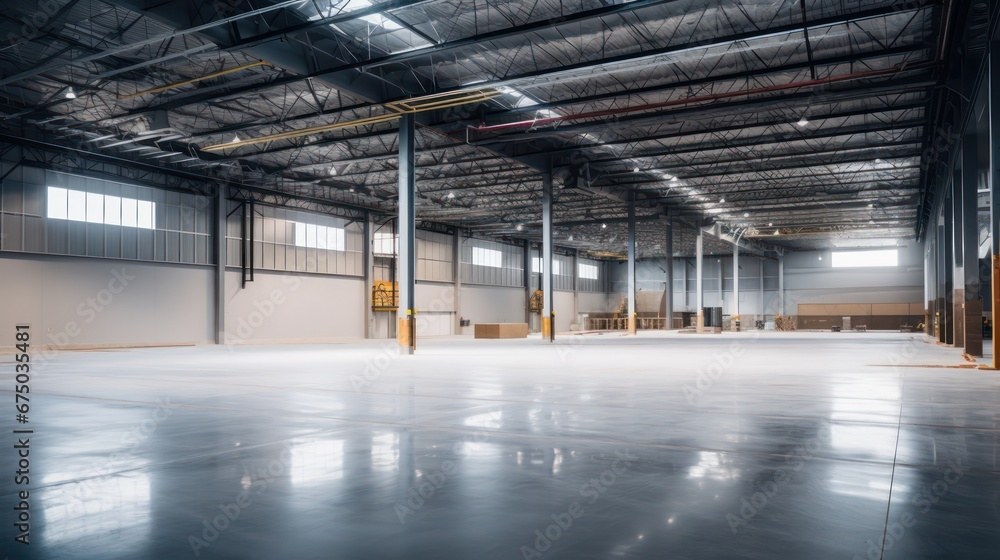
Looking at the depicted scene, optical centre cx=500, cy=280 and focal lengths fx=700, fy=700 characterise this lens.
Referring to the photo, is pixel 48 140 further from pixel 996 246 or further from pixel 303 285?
pixel 996 246

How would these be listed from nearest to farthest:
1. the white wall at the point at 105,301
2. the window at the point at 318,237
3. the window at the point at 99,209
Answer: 1. the white wall at the point at 105,301
2. the window at the point at 99,209
3. the window at the point at 318,237

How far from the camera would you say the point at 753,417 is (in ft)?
25.5

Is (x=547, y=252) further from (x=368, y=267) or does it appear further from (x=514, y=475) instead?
(x=514, y=475)

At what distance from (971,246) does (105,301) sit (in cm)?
3170

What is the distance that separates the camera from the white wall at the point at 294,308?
117 ft

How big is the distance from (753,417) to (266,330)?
32.8 metres

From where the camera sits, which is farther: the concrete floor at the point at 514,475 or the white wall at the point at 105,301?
the white wall at the point at 105,301

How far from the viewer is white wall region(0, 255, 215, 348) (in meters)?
27.3

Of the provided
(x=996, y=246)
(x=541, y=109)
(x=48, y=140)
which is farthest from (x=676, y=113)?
(x=48, y=140)

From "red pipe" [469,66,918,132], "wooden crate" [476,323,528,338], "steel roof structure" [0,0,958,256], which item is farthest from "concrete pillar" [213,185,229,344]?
"red pipe" [469,66,918,132]

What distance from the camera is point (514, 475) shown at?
15.8ft

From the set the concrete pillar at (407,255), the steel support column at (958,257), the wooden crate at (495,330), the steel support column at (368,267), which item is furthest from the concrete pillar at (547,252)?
the steel support column at (958,257)

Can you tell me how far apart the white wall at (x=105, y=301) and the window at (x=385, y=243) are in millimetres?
12333

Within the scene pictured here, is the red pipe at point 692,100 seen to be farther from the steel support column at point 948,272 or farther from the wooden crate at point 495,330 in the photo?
the wooden crate at point 495,330
